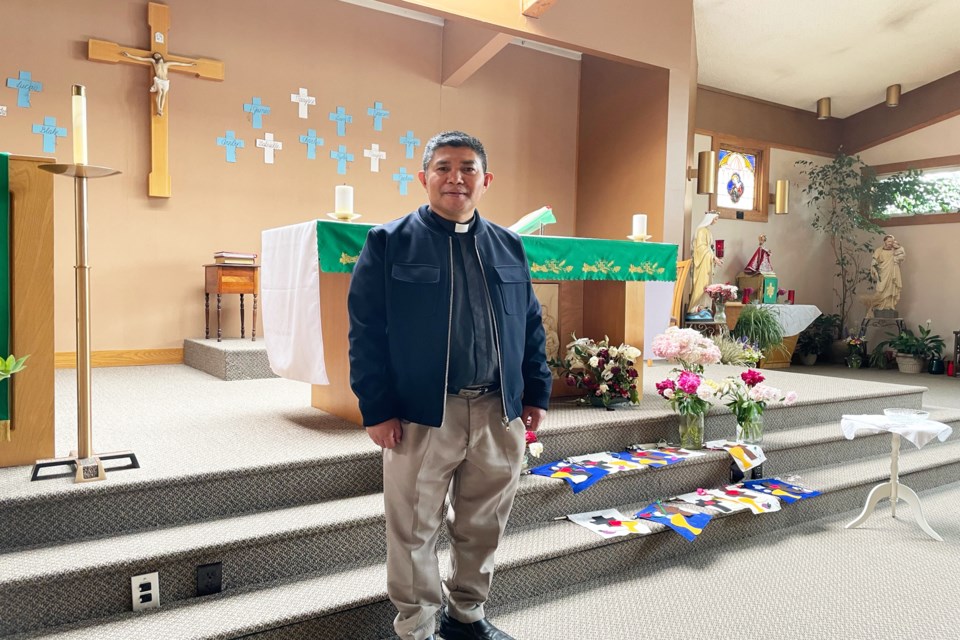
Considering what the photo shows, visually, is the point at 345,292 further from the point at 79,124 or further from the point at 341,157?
the point at 341,157

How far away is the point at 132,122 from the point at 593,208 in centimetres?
460

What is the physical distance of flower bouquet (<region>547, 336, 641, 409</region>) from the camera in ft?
13.0

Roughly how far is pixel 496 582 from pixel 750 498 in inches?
59.1

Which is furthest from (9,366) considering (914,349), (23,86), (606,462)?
(914,349)

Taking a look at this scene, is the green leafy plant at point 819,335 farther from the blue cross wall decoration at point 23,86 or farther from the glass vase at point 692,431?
the blue cross wall decoration at point 23,86

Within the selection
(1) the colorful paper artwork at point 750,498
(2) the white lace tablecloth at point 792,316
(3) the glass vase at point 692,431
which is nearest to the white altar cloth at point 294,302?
(3) the glass vase at point 692,431

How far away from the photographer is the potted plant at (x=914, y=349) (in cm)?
864

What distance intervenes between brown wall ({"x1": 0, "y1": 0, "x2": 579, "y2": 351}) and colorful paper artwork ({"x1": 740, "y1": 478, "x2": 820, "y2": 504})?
433 cm

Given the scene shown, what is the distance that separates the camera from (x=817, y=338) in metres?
9.20

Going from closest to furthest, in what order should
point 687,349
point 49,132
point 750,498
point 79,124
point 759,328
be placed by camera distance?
point 79,124 → point 750,498 → point 687,349 → point 49,132 → point 759,328

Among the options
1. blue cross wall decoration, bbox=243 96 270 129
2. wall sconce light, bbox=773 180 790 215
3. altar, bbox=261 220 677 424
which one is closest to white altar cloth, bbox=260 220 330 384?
altar, bbox=261 220 677 424

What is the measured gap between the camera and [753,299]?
28.6 ft

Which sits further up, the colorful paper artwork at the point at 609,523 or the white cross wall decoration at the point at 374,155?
the white cross wall decoration at the point at 374,155

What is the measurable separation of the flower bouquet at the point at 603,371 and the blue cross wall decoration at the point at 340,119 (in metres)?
3.53
